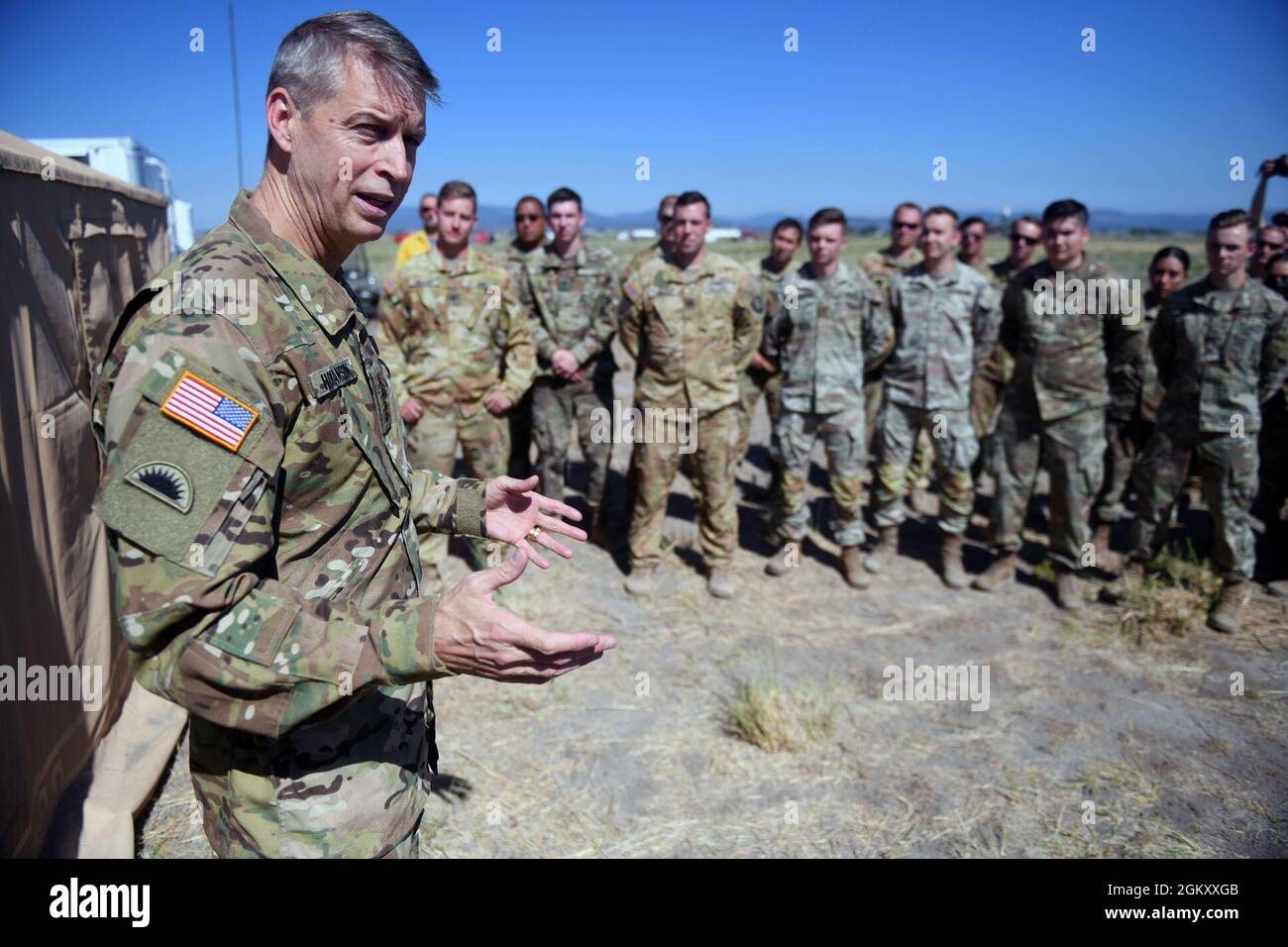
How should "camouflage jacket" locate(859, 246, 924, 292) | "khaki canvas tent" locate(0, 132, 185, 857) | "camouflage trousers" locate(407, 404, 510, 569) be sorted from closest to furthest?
"khaki canvas tent" locate(0, 132, 185, 857) → "camouflage trousers" locate(407, 404, 510, 569) → "camouflage jacket" locate(859, 246, 924, 292)

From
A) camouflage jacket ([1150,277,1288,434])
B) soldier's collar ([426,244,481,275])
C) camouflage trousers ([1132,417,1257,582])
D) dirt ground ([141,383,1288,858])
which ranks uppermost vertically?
soldier's collar ([426,244,481,275])

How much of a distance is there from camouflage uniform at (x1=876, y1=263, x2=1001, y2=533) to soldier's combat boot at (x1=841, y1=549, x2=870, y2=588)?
45 centimetres

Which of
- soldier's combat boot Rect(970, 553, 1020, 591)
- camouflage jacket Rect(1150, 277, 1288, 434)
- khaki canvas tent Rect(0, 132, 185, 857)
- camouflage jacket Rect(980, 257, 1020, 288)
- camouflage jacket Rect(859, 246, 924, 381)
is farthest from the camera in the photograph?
camouflage jacket Rect(980, 257, 1020, 288)

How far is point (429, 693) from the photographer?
6.29 feet

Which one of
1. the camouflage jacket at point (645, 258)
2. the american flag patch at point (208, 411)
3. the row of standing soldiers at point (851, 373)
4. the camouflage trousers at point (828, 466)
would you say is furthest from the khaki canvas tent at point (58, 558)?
the camouflage trousers at point (828, 466)

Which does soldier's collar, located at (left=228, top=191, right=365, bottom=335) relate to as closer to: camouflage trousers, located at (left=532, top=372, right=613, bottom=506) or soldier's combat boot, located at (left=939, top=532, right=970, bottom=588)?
camouflage trousers, located at (left=532, top=372, right=613, bottom=506)

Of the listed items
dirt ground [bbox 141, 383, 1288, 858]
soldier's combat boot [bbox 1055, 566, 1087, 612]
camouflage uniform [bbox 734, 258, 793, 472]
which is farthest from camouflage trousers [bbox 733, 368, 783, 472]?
soldier's combat boot [bbox 1055, 566, 1087, 612]

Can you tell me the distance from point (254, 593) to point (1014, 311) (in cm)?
540

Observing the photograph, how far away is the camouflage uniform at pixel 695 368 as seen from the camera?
5.33 m

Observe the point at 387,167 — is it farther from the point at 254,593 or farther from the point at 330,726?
the point at 330,726

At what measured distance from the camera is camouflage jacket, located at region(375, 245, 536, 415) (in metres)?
5.15

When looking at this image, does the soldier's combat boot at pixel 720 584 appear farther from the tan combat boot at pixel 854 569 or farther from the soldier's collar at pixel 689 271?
A: the soldier's collar at pixel 689 271
